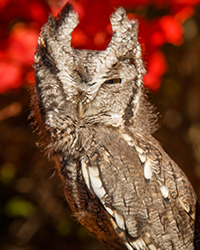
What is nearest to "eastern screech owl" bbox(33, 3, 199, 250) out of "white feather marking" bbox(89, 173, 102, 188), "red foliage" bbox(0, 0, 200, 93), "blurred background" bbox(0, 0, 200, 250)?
"white feather marking" bbox(89, 173, 102, 188)

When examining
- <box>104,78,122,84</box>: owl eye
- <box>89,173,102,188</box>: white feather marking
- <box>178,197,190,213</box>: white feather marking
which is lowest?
<box>178,197,190,213</box>: white feather marking

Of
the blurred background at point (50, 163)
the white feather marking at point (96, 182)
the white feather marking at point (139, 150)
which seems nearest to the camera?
the white feather marking at point (96, 182)

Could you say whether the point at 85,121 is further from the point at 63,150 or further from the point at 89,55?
the point at 89,55

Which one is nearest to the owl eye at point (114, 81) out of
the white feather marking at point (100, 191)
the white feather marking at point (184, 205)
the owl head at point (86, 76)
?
the owl head at point (86, 76)

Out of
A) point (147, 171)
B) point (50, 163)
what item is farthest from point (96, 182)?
point (50, 163)

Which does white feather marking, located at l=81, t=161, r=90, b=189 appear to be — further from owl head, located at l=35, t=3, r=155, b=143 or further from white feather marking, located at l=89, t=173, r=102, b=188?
owl head, located at l=35, t=3, r=155, b=143

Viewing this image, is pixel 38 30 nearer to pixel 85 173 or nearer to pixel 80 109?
pixel 80 109

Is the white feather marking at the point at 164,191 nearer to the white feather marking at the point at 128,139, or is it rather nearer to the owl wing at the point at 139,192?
the owl wing at the point at 139,192
